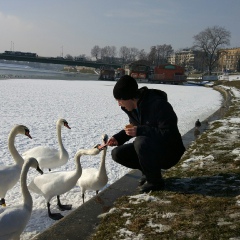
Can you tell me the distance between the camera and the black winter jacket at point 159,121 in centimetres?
332

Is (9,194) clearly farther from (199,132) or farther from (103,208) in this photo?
(199,132)

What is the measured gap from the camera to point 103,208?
3301 millimetres

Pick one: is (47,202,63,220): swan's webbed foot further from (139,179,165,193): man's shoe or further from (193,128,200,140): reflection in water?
(193,128,200,140): reflection in water

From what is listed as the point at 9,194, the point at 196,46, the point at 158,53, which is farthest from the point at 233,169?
the point at 158,53

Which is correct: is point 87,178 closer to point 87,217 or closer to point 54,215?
point 54,215

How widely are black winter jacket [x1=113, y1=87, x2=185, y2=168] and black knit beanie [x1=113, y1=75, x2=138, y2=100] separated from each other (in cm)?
13

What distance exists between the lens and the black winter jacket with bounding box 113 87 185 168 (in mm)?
3316

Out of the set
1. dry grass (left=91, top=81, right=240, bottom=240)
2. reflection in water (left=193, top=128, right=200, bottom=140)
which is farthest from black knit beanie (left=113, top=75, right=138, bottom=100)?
reflection in water (left=193, top=128, right=200, bottom=140)

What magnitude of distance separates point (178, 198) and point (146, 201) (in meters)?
0.33

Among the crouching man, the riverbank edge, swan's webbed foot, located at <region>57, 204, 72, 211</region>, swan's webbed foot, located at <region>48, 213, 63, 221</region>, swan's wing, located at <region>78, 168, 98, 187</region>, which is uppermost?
the crouching man

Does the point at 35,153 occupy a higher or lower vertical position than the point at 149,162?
lower

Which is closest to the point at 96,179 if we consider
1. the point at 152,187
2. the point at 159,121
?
the point at 152,187

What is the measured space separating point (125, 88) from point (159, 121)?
49 centimetres

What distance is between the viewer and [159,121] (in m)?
3.35
